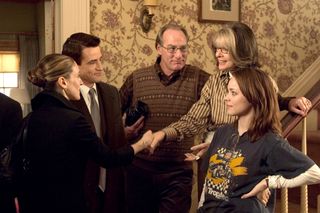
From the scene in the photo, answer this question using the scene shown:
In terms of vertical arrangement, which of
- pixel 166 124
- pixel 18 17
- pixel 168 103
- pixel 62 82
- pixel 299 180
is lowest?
pixel 299 180

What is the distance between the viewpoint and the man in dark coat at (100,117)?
8.21 ft

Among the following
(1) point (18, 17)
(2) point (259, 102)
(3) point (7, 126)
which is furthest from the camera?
(1) point (18, 17)

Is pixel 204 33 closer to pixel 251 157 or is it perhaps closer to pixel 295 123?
pixel 295 123

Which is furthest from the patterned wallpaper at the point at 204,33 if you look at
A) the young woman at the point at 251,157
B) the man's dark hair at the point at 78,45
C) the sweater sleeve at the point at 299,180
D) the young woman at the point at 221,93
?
the sweater sleeve at the point at 299,180

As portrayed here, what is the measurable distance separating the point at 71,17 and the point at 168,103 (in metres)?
0.91

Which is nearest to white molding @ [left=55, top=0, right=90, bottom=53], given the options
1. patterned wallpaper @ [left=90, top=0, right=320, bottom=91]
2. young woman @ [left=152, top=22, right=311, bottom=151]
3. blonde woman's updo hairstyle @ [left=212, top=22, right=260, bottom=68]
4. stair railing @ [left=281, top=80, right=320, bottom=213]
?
patterned wallpaper @ [left=90, top=0, right=320, bottom=91]

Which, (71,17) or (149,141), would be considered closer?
(149,141)

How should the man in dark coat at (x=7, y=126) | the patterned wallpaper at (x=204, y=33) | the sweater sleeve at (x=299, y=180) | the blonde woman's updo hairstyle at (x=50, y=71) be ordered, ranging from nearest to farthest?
1. the sweater sleeve at (x=299, y=180)
2. the blonde woman's updo hairstyle at (x=50, y=71)
3. the man in dark coat at (x=7, y=126)
4. the patterned wallpaper at (x=204, y=33)

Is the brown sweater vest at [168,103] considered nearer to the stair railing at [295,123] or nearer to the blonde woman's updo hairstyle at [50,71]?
the stair railing at [295,123]

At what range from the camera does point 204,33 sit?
3.78 m

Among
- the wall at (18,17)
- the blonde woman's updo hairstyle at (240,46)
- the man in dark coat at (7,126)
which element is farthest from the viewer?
the wall at (18,17)

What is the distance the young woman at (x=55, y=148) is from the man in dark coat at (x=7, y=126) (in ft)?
0.44

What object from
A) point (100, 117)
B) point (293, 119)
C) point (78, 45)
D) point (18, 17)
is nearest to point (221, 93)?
point (293, 119)

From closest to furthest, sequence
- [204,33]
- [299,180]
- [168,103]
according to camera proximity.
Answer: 1. [299,180]
2. [168,103]
3. [204,33]
